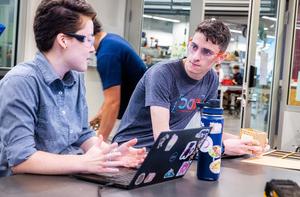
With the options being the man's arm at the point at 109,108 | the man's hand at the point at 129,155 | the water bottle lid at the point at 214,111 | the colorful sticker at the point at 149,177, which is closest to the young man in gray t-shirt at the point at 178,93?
the man's hand at the point at 129,155

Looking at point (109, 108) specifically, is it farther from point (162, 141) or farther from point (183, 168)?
point (162, 141)

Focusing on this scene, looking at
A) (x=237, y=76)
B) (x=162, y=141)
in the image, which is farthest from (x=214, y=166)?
(x=237, y=76)

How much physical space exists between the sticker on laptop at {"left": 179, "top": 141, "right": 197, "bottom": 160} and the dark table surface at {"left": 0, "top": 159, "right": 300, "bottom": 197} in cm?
8

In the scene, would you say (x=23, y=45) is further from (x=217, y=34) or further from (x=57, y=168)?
(x=57, y=168)

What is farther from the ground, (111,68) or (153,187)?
(111,68)

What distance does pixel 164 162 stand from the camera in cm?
127

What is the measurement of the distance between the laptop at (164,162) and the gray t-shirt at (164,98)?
493mm

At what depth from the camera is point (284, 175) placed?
1.55 meters

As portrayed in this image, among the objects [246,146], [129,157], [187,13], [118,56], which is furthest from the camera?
[187,13]

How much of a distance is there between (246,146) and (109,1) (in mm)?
2564

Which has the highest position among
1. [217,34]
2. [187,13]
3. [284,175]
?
[187,13]

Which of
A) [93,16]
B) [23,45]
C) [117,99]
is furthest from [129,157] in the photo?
[23,45]

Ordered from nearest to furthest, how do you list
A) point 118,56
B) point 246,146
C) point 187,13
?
point 246,146, point 118,56, point 187,13

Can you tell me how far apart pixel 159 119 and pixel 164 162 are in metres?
0.48
